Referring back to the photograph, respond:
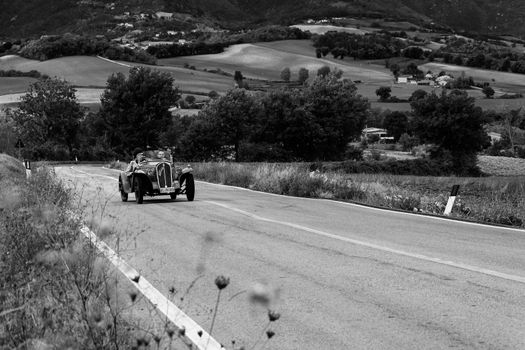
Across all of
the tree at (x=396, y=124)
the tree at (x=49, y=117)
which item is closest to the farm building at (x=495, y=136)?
the tree at (x=396, y=124)

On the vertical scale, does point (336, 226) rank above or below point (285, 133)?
above

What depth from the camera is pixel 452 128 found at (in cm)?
7375

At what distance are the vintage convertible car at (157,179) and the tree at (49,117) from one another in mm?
79054

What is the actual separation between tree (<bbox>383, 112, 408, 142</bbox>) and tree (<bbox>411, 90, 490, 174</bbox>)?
75.5 ft

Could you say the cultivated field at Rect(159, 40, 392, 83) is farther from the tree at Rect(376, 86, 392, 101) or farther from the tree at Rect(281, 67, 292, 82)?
the tree at Rect(376, 86, 392, 101)

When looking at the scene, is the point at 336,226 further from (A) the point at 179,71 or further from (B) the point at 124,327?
(A) the point at 179,71

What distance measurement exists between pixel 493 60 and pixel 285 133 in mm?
74835

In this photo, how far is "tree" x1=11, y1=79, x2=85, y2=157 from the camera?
94125 millimetres

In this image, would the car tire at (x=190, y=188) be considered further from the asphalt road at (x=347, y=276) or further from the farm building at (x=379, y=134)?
the farm building at (x=379, y=134)

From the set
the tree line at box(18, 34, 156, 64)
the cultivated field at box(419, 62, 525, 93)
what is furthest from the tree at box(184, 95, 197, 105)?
the cultivated field at box(419, 62, 525, 93)

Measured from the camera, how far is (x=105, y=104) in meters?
86.9

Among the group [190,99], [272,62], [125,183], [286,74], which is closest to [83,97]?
[190,99]

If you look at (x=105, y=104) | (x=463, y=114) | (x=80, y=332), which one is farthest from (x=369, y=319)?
(x=105, y=104)

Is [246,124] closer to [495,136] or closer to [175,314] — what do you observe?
[495,136]
